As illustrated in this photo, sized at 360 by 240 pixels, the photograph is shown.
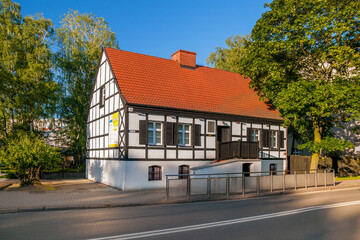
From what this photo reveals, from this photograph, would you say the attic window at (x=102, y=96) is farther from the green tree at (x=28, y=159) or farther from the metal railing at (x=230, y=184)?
the metal railing at (x=230, y=184)

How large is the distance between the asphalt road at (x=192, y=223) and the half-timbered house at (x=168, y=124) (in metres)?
7.67

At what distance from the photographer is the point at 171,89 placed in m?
21.0

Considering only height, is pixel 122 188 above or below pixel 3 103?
below

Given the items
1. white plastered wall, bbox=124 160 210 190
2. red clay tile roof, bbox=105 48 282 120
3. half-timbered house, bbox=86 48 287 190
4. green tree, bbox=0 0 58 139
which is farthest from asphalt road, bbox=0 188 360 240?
green tree, bbox=0 0 58 139

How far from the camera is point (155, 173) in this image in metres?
18.7

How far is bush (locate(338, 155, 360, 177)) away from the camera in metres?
28.9

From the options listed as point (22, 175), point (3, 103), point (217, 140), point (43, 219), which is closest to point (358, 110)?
point (217, 140)

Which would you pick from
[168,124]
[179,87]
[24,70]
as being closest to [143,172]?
[168,124]

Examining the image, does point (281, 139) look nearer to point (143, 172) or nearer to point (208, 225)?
point (143, 172)

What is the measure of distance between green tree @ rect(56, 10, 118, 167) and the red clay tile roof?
10996 mm

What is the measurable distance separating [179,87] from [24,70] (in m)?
15.3

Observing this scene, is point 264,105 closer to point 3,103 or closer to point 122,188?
point 122,188

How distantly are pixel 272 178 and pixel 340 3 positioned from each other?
483 inches

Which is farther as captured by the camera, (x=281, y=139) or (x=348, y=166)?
(x=348, y=166)
